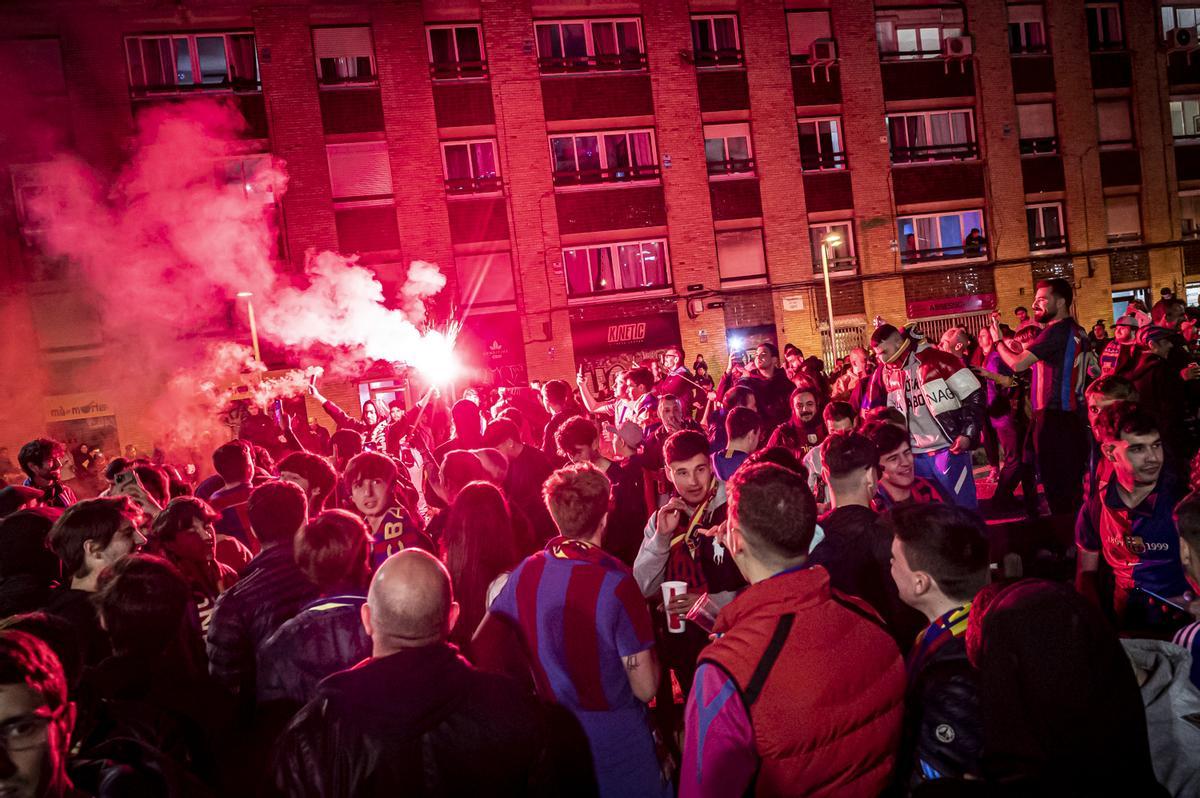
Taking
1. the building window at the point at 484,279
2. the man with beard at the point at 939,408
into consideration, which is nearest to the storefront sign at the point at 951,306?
the building window at the point at 484,279

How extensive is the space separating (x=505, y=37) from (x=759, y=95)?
315 inches

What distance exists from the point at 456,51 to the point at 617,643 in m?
23.5

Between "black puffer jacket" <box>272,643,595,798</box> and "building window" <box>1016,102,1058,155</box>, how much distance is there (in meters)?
30.5

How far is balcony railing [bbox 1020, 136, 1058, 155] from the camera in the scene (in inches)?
1079

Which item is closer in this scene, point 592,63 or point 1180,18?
point 592,63

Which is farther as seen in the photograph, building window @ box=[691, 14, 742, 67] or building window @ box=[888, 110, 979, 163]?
building window @ box=[888, 110, 979, 163]

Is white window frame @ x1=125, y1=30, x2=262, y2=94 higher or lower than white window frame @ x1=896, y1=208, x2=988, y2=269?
below

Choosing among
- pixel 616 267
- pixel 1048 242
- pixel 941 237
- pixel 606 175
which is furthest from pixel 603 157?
pixel 1048 242

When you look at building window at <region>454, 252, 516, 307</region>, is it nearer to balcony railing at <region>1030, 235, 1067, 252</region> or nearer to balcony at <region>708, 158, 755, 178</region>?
balcony at <region>708, 158, 755, 178</region>

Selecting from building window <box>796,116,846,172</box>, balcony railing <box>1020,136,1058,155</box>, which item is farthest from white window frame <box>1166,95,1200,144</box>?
building window <box>796,116,846,172</box>

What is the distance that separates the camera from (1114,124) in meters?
28.2

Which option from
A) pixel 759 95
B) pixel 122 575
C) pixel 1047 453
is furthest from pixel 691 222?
pixel 122 575

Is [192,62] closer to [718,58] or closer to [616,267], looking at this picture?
[616,267]

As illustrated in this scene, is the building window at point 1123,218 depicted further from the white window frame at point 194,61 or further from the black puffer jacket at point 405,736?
the black puffer jacket at point 405,736
